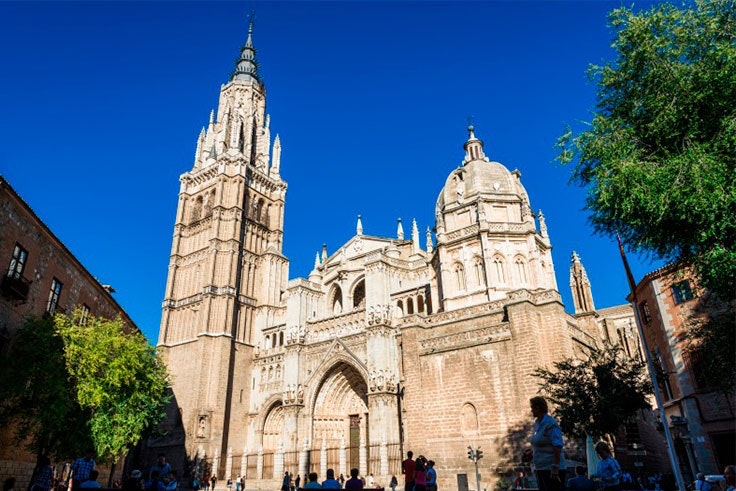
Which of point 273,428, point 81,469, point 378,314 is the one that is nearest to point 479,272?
point 378,314

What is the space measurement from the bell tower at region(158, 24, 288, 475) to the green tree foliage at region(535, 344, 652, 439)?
83.4ft

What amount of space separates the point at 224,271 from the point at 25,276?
2310cm

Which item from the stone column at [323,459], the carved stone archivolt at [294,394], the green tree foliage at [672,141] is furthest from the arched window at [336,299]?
the green tree foliage at [672,141]

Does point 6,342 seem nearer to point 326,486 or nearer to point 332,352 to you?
point 326,486

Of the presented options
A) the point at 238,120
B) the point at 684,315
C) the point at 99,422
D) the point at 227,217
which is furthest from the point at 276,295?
the point at 684,315

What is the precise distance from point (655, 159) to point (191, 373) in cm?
3449

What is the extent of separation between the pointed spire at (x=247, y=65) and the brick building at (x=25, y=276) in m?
38.0

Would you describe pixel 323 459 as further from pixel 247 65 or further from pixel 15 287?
pixel 247 65

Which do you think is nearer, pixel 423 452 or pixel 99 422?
pixel 99 422

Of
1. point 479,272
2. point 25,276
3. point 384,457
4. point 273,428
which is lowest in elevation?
point 384,457

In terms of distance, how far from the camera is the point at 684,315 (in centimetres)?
2341

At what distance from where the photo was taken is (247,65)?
5588 centimetres

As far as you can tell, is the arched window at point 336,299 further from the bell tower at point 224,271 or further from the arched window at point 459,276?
the arched window at point 459,276

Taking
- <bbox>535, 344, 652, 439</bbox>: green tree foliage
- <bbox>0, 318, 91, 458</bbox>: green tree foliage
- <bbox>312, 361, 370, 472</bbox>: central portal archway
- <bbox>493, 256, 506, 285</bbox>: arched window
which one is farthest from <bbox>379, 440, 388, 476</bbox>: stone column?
<bbox>0, 318, 91, 458</bbox>: green tree foliage
